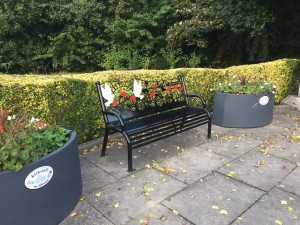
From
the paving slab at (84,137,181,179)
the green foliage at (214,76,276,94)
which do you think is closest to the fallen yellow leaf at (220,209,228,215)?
the paving slab at (84,137,181,179)

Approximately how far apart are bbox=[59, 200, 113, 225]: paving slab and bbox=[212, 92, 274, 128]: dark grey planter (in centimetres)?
362

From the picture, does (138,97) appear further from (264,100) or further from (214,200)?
(264,100)

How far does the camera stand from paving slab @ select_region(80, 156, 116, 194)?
3421mm

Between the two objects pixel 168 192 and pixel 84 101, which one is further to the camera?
pixel 84 101

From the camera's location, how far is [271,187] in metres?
3.35

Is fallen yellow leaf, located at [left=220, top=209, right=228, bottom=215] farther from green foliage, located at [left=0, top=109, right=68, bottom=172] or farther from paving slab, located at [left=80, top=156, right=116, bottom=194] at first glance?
green foliage, located at [left=0, top=109, right=68, bottom=172]

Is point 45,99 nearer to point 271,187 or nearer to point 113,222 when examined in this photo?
point 113,222

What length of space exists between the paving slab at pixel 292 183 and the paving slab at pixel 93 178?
7.10 feet

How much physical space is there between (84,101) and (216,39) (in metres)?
12.1

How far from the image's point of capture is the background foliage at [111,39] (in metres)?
13.3

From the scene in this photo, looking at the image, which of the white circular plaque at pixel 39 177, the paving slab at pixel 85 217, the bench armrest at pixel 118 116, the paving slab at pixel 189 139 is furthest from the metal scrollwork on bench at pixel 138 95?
the white circular plaque at pixel 39 177

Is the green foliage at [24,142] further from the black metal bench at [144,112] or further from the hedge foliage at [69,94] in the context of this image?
the black metal bench at [144,112]

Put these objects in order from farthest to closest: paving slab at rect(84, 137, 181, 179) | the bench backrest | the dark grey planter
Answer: the dark grey planter → the bench backrest → paving slab at rect(84, 137, 181, 179)

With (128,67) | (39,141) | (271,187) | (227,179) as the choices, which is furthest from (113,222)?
(128,67)
